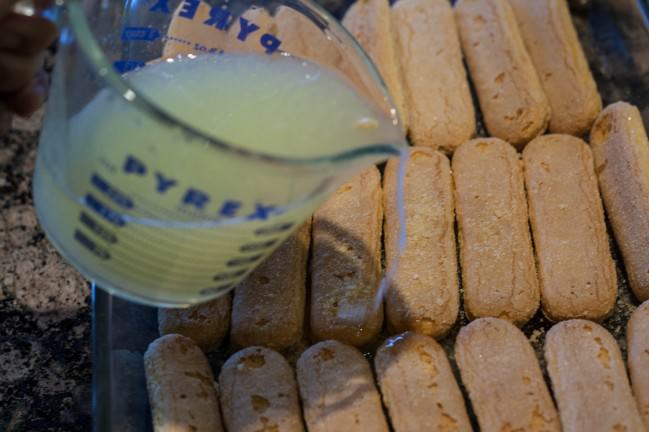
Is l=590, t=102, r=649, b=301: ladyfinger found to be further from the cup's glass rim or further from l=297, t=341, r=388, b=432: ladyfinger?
the cup's glass rim

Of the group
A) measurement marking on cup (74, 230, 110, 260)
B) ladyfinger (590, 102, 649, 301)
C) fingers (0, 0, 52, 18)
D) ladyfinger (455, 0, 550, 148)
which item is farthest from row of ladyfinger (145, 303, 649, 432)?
fingers (0, 0, 52, 18)

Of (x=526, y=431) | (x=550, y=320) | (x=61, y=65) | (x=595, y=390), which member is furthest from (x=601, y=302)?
(x=61, y=65)

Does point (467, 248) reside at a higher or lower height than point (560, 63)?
lower

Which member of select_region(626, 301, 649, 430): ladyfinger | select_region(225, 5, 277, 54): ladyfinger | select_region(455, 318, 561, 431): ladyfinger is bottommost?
select_region(455, 318, 561, 431): ladyfinger

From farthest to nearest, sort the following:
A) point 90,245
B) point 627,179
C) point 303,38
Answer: point 627,179 → point 303,38 → point 90,245

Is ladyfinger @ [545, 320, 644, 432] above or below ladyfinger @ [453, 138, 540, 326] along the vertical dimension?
below

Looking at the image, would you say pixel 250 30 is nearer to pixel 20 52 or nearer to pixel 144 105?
pixel 20 52

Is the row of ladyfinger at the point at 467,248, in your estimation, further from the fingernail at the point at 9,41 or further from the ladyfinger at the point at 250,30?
the fingernail at the point at 9,41

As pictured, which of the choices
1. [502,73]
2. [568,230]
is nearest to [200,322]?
[568,230]

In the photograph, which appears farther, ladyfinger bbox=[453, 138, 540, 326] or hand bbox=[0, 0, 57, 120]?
ladyfinger bbox=[453, 138, 540, 326]
